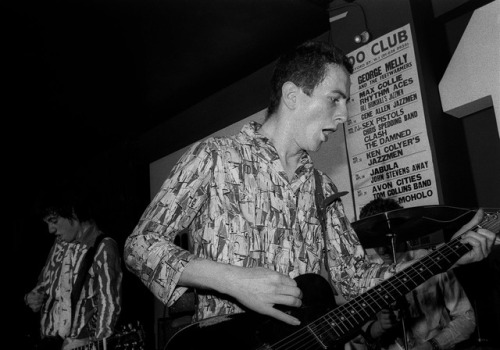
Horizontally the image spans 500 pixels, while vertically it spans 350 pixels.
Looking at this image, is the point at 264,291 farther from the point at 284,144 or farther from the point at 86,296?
the point at 86,296

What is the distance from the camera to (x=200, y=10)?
4.99 metres

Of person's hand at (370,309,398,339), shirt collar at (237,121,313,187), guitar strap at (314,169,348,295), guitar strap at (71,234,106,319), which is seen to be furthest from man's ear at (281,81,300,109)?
guitar strap at (71,234,106,319)

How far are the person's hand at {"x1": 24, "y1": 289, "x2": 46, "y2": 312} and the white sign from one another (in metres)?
2.94

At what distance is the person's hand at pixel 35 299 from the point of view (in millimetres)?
3980

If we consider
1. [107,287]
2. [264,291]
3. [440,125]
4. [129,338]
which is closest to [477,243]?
[264,291]

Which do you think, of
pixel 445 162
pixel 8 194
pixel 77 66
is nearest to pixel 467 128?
pixel 445 162

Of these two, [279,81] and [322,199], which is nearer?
[322,199]

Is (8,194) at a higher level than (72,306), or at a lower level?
higher


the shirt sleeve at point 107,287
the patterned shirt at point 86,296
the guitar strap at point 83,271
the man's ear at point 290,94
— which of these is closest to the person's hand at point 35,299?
the patterned shirt at point 86,296

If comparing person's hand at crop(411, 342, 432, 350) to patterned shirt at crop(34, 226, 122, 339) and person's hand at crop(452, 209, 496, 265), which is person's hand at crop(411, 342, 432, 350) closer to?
person's hand at crop(452, 209, 496, 265)

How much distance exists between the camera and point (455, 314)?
3664mm

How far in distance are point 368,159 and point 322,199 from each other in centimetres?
226

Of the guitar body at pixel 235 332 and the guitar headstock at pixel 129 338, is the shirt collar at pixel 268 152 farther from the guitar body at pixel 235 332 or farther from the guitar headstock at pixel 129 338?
the guitar headstock at pixel 129 338

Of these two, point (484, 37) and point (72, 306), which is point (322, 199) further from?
point (484, 37)
